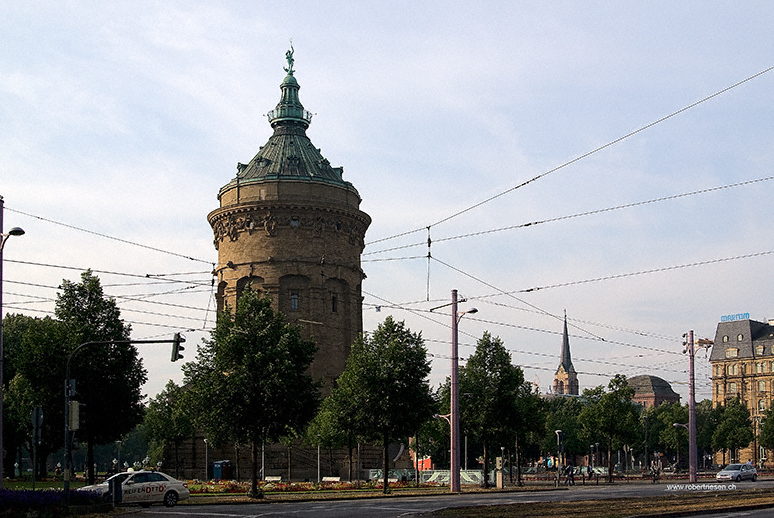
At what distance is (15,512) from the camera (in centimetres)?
2503

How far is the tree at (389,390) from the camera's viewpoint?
48281 mm

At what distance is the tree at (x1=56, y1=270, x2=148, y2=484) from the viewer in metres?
52.8

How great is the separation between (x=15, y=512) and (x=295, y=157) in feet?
189

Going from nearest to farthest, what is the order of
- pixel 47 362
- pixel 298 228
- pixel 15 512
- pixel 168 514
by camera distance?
pixel 15 512, pixel 168 514, pixel 47 362, pixel 298 228

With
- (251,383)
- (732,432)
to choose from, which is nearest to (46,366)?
(251,383)

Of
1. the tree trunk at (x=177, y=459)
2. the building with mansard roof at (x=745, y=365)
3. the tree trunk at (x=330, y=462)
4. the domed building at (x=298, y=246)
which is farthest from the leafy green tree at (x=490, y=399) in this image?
the building with mansard roof at (x=745, y=365)

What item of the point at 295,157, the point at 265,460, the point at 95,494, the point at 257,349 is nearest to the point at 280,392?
the point at 257,349

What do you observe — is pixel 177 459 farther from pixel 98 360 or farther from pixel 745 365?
pixel 745 365

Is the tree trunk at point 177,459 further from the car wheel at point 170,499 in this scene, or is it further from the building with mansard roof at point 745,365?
the building with mansard roof at point 745,365

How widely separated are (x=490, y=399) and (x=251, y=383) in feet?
60.3

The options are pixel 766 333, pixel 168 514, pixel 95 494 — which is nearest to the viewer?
pixel 168 514

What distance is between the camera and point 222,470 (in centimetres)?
6838

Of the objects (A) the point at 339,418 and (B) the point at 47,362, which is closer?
(A) the point at 339,418

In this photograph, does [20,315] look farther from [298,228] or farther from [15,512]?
[15,512]
